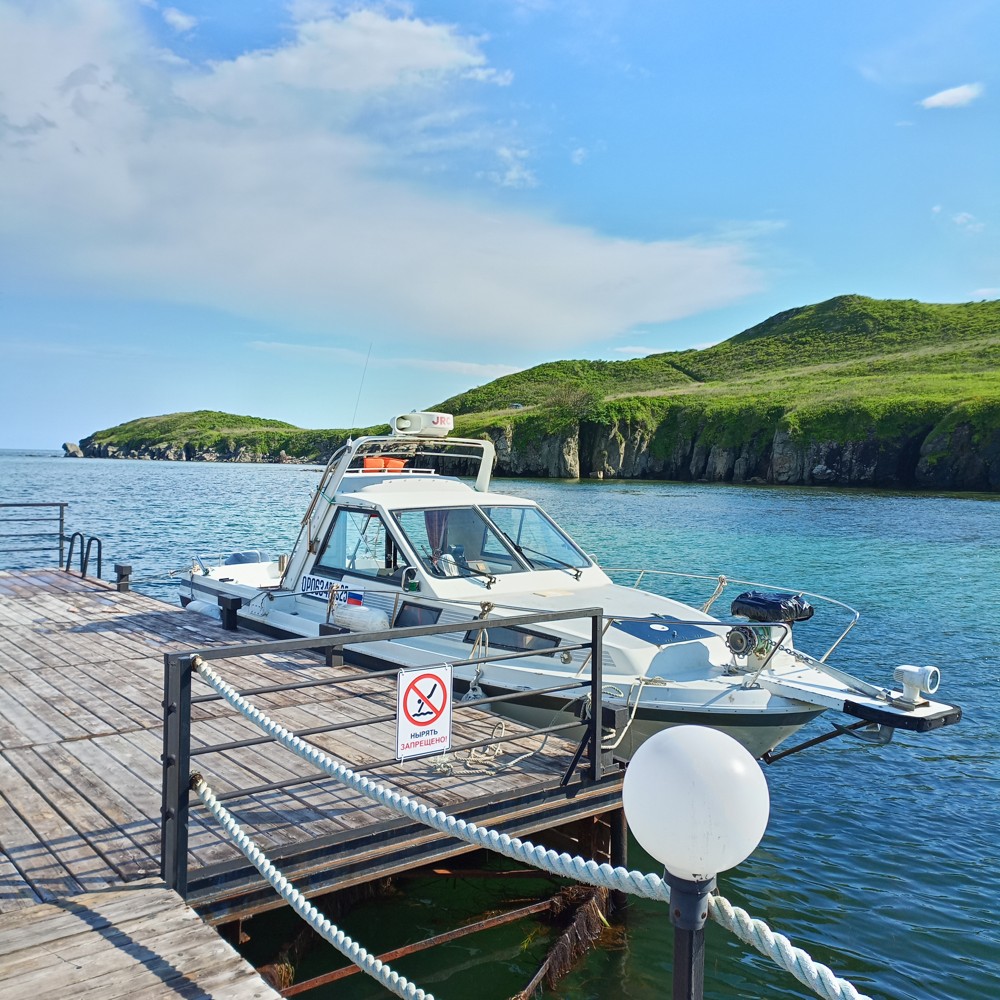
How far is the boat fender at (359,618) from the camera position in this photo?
961cm

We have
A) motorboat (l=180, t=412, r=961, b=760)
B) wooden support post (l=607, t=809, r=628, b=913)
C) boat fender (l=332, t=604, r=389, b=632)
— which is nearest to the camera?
wooden support post (l=607, t=809, r=628, b=913)

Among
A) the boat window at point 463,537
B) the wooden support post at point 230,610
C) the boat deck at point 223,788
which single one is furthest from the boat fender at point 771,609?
the wooden support post at point 230,610

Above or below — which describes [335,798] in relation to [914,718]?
below

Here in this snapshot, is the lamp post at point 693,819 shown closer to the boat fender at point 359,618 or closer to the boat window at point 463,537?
the boat fender at point 359,618

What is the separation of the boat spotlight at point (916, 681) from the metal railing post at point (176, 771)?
17.8 ft

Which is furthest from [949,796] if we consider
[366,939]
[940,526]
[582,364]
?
[582,364]

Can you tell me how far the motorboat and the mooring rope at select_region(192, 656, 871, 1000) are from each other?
5.55ft

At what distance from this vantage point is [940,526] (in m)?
36.7

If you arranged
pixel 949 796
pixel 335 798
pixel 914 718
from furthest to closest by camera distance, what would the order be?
pixel 949 796 → pixel 914 718 → pixel 335 798

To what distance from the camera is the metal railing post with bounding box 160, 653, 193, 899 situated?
450cm

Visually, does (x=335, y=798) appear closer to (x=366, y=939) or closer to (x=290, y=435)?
(x=366, y=939)

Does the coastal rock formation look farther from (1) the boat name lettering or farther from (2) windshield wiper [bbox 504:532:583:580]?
(1) the boat name lettering

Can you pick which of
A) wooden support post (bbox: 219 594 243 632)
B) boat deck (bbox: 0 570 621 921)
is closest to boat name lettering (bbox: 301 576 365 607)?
boat deck (bbox: 0 570 621 921)

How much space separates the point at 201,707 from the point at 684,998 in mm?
6484
